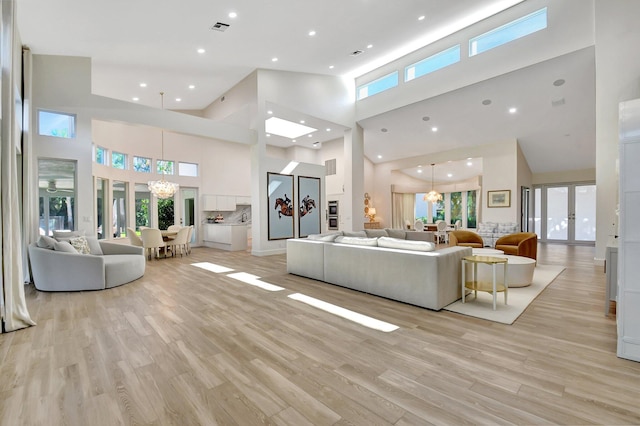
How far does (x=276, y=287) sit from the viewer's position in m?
4.68

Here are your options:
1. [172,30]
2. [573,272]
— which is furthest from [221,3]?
[573,272]

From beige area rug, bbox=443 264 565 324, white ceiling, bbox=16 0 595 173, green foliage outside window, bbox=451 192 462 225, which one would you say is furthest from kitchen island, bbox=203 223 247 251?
green foliage outside window, bbox=451 192 462 225

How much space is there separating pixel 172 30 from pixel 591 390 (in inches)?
284

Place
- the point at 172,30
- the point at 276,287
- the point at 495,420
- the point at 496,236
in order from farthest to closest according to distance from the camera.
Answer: the point at 496,236
the point at 172,30
the point at 276,287
the point at 495,420

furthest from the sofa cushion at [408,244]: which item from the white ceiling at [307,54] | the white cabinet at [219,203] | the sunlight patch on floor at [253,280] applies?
the white cabinet at [219,203]

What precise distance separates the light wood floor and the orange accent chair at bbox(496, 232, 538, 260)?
2335mm

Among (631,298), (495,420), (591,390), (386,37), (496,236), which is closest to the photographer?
(495,420)

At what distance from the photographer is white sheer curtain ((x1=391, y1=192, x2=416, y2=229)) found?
42.9ft

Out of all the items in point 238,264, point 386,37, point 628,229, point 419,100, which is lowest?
point 238,264

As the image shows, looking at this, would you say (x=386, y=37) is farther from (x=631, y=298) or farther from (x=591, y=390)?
(x=591, y=390)

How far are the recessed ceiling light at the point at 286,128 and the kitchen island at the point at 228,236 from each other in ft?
12.3

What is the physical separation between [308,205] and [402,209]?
A: 19.7ft

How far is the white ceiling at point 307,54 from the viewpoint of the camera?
482 cm

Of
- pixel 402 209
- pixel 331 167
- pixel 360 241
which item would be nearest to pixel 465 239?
pixel 360 241
